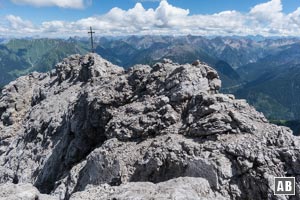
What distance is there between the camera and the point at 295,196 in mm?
26438

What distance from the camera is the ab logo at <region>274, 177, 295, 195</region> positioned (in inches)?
1025

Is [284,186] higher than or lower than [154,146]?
lower

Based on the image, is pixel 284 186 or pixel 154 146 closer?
pixel 284 186

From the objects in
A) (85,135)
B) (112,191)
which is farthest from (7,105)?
(112,191)

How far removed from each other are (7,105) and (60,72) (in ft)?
Result: 45.0

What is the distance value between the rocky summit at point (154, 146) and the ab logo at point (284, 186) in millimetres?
485

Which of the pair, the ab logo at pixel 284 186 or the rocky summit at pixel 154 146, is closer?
the ab logo at pixel 284 186

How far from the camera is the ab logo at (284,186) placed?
26034 mm

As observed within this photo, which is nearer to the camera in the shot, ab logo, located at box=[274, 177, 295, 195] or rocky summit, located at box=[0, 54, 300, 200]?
ab logo, located at box=[274, 177, 295, 195]

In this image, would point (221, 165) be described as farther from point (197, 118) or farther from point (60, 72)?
point (60, 72)

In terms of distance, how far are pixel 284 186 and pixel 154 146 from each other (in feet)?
39.6

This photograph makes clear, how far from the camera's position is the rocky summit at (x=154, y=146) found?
26.2 meters

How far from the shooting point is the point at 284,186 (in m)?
26.4

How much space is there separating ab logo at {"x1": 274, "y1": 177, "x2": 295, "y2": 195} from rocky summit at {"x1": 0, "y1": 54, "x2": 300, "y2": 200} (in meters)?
0.48
